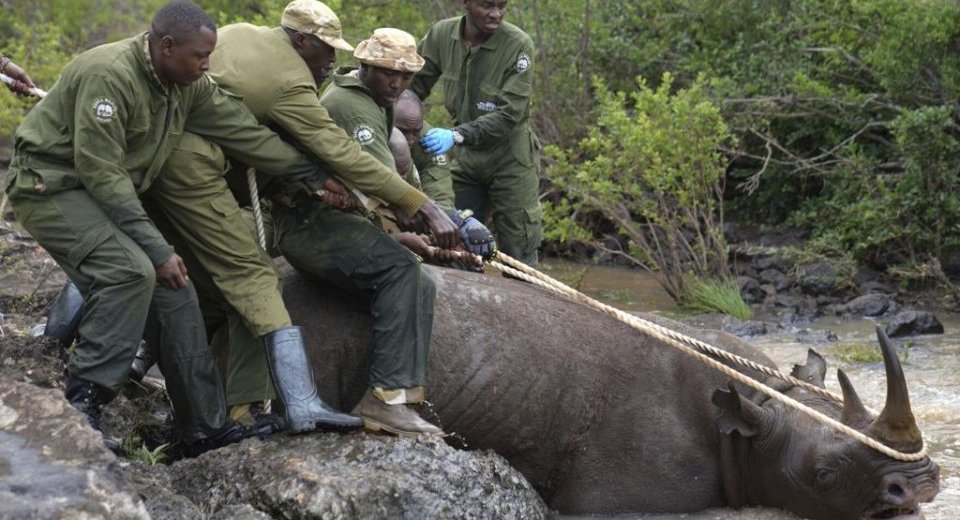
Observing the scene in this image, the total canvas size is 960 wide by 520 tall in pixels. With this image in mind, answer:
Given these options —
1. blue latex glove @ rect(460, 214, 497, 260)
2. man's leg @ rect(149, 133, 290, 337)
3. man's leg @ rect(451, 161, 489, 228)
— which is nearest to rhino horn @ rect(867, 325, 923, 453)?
blue latex glove @ rect(460, 214, 497, 260)

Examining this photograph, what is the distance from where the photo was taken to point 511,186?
966cm

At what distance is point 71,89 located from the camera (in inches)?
218

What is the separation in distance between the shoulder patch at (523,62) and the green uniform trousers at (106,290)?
4036 millimetres

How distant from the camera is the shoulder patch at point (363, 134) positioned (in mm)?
6406

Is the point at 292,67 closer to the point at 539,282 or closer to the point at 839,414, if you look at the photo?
the point at 539,282

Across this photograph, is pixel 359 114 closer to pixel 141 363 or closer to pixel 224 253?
pixel 224 253

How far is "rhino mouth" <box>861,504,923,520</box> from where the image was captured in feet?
20.9

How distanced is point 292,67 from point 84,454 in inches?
90.6

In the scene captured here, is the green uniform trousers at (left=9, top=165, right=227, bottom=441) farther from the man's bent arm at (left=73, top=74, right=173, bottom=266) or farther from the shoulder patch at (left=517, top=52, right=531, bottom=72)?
the shoulder patch at (left=517, top=52, right=531, bottom=72)

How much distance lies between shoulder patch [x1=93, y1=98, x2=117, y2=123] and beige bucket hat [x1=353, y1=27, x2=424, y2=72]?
4.73 ft

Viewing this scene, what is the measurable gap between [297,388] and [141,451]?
0.73 metres

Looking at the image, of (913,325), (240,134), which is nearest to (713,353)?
(240,134)

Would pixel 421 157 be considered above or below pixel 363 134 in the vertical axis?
below

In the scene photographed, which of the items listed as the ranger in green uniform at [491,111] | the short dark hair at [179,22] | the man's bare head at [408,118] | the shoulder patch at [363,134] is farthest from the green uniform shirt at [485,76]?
the short dark hair at [179,22]
